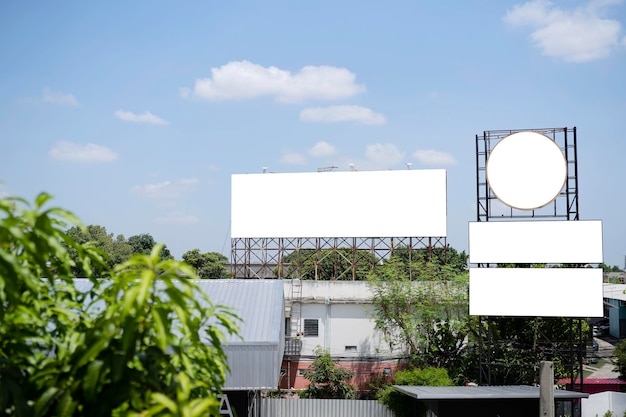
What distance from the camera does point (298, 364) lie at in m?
24.6

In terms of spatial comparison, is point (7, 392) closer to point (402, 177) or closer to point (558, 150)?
point (558, 150)

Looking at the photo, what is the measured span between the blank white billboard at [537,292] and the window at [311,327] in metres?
8.68

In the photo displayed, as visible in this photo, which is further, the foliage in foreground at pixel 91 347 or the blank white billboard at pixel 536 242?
the blank white billboard at pixel 536 242

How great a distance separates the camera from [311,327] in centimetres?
2553

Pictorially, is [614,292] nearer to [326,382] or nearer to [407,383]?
[326,382]

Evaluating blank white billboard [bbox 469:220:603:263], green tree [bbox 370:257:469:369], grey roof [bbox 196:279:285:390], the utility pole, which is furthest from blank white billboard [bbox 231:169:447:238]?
the utility pole

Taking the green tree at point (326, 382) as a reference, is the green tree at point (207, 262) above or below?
above

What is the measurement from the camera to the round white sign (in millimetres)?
18266

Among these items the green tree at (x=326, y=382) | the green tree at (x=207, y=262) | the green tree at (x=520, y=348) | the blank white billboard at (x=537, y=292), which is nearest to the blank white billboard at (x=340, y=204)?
the green tree at (x=520, y=348)

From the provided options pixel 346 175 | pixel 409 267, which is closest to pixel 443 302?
pixel 409 267

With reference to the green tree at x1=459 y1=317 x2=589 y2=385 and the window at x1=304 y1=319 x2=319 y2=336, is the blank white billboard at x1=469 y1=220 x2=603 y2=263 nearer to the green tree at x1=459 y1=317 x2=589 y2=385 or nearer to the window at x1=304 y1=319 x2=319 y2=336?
the green tree at x1=459 y1=317 x2=589 y2=385

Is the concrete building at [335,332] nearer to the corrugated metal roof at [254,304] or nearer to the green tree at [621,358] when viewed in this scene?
the green tree at [621,358]

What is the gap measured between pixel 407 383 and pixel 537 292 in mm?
4642

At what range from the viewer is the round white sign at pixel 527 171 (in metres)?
18.3
